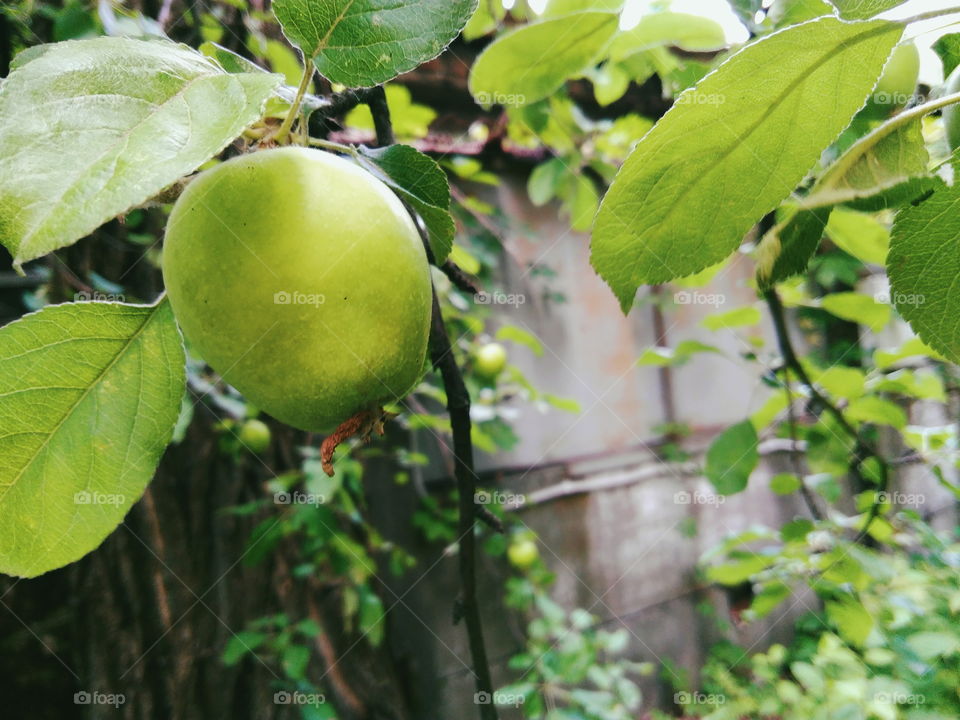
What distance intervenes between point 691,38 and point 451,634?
4.81 ft

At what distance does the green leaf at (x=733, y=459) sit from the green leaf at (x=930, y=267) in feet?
2.07

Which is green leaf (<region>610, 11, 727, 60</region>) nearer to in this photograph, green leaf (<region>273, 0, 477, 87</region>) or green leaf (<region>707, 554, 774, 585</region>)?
green leaf (<region>273, 0, 477, 87</region>)

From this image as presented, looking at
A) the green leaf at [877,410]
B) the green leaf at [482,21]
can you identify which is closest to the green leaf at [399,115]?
the green leaf at [482,21]

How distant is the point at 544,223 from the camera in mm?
1948

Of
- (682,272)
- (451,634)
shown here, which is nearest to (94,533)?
(682,272)

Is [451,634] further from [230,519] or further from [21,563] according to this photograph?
[21,563]

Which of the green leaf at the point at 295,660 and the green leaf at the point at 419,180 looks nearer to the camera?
the green leaf at the point at 419,180

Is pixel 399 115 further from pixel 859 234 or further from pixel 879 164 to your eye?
pixel 879 164

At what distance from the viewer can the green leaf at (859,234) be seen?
0.65 meters

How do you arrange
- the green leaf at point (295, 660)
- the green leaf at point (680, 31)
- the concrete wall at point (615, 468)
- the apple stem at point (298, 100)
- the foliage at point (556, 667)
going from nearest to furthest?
the apple stem at point (298, 100) < the green leaf at point (680, 31) < the green leaf at point (295, 660) < the foliage at point (556, 667) < the concrete wall at point (615, 468)

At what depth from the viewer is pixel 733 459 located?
0.88 metres

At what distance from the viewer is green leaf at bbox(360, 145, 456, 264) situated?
11.9 inches

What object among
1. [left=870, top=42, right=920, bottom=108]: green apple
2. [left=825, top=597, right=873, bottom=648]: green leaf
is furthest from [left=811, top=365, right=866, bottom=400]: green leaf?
[left=870, top=42, right=920, bottom=108]: green apple

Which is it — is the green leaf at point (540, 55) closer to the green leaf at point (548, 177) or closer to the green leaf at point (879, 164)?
the green leaf at point (879, 164)
